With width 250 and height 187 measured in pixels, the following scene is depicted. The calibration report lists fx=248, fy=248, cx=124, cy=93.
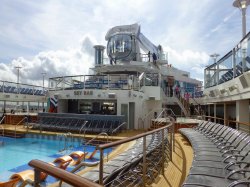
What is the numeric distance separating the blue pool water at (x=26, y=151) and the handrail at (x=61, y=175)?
22.0 feet

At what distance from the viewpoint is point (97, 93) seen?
1448 cm

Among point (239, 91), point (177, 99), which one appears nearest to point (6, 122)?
point (177, 99)

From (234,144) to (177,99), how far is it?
45.6 feet

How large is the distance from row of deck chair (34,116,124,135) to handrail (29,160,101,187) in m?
10.9

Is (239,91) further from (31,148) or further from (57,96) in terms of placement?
(57,96)

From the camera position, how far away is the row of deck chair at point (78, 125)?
1265 centimetres

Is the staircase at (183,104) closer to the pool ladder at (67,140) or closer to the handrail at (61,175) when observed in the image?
the pool ladder at (67,140)

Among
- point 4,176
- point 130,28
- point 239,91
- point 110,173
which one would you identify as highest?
point 130,28

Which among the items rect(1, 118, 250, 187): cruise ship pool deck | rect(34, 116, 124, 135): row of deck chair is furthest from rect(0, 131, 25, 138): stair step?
rect(1, 118, 250, 187): cruise ship pool deck

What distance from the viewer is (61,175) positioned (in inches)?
42.3

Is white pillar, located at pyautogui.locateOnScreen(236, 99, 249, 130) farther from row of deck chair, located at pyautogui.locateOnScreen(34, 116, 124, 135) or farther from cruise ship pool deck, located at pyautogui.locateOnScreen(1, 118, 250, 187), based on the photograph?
row of deck chair, located at pyautogui.locateOnScreen(34, 116, 124, 135)

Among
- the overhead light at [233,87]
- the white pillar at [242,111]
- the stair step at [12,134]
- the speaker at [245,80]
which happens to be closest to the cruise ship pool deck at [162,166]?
the speaker at [245,80]

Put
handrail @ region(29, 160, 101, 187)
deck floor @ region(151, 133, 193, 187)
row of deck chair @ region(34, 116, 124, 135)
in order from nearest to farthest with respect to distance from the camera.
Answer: handrail @ region(29, 160, 101, 187) → deck floor @ region(151, 133, 193, 187) → row of deck chair @ region(34, 116, 124, 135)

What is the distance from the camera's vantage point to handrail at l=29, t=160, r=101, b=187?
0.97 metres
